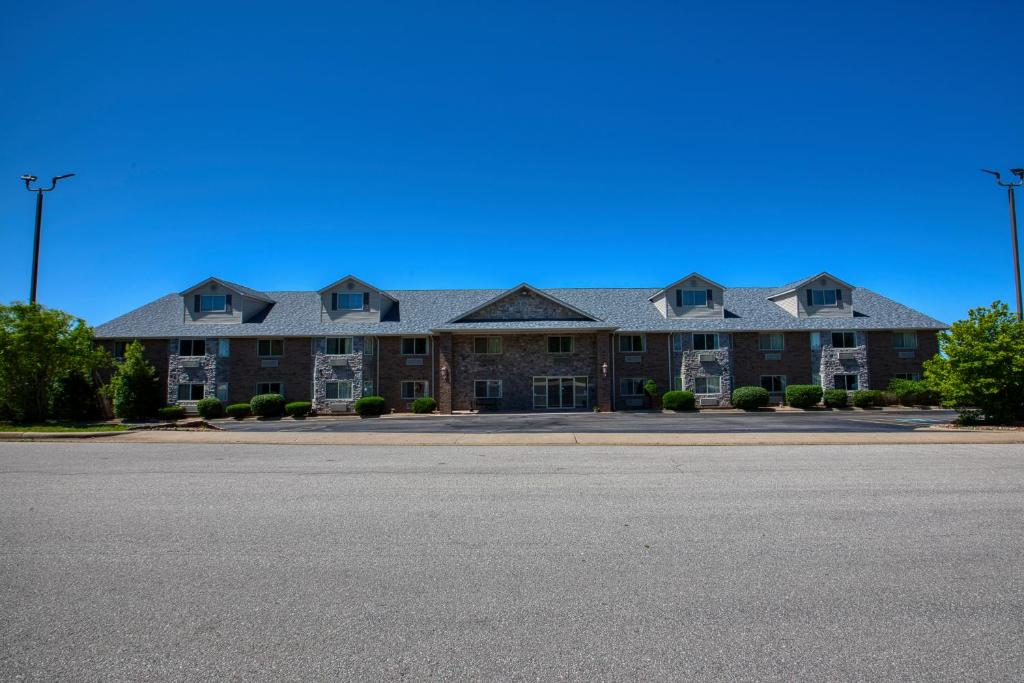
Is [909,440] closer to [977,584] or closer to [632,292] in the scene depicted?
[977,584]

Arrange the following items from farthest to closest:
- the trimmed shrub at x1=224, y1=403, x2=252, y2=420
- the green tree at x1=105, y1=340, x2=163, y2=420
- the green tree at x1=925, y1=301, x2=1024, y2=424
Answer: the trimmed shrub at x1=224, y1=403, x2=252, y2=420
the green tree at x1=105, y1=340, x2=163, y2=420
the green tree at x1=925, y1=301, x2=1024, y2=424

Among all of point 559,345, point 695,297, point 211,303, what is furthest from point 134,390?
point 695,297

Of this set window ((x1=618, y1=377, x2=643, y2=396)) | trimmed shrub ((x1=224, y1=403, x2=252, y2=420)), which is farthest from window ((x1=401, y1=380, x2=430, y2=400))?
window ((x1=618, y1=377, x2=643, y2=396))

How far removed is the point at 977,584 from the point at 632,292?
4109cm

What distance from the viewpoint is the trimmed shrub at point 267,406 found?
3572 cm

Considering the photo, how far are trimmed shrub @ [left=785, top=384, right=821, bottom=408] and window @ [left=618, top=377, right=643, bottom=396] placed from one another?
877cm

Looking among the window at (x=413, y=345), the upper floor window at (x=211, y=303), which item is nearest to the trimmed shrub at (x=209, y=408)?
the upper floor window at (x=211, y=303)

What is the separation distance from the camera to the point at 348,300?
132 ft

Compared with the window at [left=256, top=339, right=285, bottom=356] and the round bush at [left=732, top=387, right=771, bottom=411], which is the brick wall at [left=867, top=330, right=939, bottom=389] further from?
the window at [left=256, top=339, right=285, bottom=356]

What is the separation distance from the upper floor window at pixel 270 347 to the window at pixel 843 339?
3459 centimetres

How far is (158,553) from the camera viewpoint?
5.68 meters

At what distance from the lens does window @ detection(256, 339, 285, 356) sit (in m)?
38.9

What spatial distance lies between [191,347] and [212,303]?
10.3 ft

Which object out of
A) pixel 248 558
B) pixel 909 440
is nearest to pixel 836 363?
pixel 909 440
